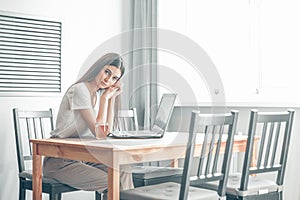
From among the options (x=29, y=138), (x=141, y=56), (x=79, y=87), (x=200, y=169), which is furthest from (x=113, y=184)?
(x=141, y=56)

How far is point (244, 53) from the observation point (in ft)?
13.7

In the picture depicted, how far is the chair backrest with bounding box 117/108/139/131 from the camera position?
3770mm


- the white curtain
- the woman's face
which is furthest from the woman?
the white curtain

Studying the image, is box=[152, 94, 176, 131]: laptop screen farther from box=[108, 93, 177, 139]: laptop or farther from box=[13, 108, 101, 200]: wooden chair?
box=[13, 108, 101, 200]: wooden chair

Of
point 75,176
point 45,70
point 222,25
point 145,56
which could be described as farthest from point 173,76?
point 75,176

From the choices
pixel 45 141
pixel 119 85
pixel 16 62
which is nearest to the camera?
pixel 45 141

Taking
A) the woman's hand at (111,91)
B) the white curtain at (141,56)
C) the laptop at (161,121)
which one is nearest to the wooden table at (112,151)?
the laptop at (161,121)

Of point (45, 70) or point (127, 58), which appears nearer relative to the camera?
point (45, 70)

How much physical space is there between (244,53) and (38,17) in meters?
1.71

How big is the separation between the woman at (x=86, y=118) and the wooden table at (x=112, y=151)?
97 millimetres

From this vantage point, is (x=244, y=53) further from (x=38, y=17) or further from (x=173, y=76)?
(x=38, y=17)

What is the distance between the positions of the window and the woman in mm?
962

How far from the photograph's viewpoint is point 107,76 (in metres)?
3.13

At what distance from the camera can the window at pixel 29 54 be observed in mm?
3857
